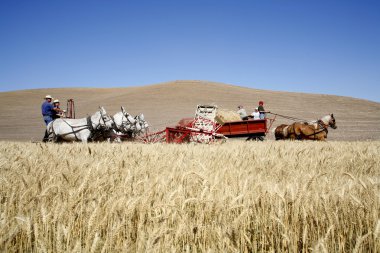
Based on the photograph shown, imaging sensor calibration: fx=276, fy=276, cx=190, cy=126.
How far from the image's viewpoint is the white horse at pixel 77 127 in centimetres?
1129

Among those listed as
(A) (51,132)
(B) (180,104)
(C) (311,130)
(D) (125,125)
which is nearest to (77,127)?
(A) (51,132)

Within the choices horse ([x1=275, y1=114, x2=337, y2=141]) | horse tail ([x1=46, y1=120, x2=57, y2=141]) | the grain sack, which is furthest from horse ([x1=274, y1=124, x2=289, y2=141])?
horse tail ([x1=46, y1=120, x2=57, y2=141])

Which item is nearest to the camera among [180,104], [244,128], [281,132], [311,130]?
[244,128]

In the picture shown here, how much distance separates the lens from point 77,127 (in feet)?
37.1

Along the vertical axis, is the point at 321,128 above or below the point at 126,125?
below

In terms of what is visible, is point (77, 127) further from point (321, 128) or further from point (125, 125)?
point (321, 128)

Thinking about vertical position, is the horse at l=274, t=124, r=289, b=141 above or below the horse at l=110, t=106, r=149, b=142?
below

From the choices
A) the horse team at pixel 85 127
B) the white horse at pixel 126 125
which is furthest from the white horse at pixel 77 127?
the white horse at pixel 126 125

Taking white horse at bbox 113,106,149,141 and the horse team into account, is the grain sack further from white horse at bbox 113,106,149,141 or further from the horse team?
the horse team

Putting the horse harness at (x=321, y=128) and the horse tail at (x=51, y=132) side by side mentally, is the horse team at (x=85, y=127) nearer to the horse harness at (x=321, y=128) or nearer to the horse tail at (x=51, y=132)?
the horse tail at (x=51, y=132)

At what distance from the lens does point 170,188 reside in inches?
119

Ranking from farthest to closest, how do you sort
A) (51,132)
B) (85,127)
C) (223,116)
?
1. (223,116)
2. (51,132)
3. (85,127)

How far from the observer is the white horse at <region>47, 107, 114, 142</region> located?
11.3 metres

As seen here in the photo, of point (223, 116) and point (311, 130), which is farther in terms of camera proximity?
point (223, 116)
